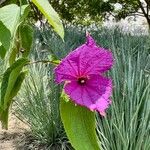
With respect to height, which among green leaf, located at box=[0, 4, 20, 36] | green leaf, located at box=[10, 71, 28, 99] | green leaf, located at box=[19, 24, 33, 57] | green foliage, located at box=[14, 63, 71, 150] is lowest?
green foliage, located at box=[14, 63, 71, 150]

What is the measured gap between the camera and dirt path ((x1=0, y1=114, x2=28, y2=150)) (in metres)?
3.95

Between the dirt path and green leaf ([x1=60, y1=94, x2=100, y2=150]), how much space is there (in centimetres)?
349

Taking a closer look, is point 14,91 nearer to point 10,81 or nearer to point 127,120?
point 10,81

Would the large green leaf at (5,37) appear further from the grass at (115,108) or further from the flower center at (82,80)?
the grass at (115,108)

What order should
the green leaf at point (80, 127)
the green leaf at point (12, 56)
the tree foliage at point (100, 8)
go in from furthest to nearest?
the tree foliage at point (100, 8) → the green leaf at point (12, 56) → the green leaf at point (80, 127)

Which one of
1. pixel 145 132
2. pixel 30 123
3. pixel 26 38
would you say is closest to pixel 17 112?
pixel 30 123

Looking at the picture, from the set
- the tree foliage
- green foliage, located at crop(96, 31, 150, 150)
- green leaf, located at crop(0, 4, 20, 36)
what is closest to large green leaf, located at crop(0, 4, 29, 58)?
green leaf, located at crop(0, 4, 20, 36)

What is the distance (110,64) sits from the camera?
20.0 inches

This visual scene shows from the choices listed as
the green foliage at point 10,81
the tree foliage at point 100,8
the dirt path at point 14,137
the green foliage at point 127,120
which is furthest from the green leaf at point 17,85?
the tree foliage at point 100,8

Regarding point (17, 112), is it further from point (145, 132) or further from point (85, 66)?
point (85, 66)

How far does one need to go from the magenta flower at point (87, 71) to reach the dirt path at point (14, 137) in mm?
3470

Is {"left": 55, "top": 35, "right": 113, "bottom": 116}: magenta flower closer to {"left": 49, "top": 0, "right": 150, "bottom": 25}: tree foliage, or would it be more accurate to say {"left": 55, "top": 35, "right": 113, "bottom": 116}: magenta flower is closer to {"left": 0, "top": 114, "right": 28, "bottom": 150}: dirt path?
{"left": 0, "top": 114, "right": 28, "bottom": 150}: dirt path

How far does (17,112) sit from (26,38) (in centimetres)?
375

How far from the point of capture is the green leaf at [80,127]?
19.0 inches
